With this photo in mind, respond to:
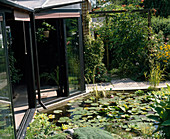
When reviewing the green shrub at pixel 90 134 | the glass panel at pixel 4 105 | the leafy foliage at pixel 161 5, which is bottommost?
the green shrub at pixel 90 134

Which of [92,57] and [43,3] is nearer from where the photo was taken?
[43,3]

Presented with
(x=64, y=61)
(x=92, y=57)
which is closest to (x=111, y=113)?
(x=64, y=61)

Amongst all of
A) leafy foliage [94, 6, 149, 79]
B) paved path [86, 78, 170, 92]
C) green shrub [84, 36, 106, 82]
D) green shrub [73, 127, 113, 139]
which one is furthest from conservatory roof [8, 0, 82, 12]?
green shrub [73, 127, 113, 139]

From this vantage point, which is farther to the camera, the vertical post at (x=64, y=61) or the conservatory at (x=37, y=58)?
the vertical post at (x=64, y=61)

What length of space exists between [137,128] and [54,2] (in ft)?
11.7

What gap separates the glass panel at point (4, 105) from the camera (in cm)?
310

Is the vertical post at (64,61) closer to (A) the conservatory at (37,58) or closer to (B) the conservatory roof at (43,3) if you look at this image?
(A) the conservatory at (37,58)

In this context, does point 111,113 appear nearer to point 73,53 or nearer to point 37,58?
point 37,58

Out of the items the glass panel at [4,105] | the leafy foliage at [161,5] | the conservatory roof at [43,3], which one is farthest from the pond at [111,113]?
the leafy foliage at [161,5]

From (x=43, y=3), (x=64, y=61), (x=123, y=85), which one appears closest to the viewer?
(x=43, y=3)

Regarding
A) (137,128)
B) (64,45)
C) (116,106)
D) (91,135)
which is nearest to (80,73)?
(64,45)

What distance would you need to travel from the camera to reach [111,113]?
521 centimetres

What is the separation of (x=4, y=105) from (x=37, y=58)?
8.09 ft

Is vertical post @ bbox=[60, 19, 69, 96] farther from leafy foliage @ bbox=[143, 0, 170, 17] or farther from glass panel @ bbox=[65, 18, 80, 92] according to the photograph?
leafy foliage @ bbox=[143, 0, 170, 17]
